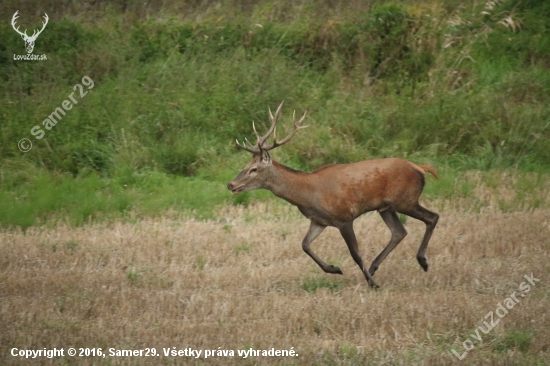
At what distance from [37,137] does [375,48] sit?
717 cm

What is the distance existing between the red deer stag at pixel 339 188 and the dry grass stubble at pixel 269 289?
1.88ft

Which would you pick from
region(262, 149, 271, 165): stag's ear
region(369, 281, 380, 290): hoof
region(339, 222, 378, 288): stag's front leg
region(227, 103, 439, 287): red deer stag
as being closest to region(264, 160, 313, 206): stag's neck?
region(227, 103, 439, 287): red deer stag

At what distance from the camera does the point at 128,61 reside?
17.4m

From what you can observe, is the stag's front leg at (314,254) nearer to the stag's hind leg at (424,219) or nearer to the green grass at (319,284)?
the green grass at (319,284)

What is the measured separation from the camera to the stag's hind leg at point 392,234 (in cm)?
995

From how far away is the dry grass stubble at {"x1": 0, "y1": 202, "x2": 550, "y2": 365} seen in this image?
780 centimetres

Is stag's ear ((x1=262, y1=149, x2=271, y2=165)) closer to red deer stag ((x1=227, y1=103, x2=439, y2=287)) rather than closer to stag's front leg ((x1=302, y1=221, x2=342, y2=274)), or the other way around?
red deer stag ((x1=227, y1=103, x2=439, y2=287))

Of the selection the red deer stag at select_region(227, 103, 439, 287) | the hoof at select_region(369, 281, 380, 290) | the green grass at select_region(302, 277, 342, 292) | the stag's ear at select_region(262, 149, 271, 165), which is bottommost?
the green grass at select_region(302, 277, 342, 292)

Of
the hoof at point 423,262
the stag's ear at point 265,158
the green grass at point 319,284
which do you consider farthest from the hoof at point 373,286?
the stag's ear at point 265,158

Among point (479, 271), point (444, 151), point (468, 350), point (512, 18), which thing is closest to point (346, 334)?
point (468, 350)

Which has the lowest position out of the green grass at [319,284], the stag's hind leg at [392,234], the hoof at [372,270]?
the green grass at [319,284]

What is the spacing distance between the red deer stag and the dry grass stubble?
1.88 ft

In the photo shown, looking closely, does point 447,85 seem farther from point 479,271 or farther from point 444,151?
point 479,271

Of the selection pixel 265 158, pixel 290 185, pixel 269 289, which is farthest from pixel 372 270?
pixel 265 158
